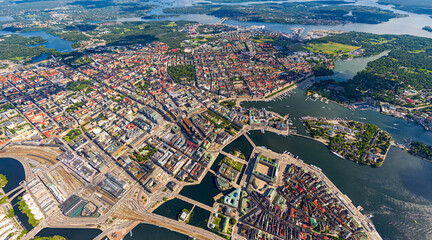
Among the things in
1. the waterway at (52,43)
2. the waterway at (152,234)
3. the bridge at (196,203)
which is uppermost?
the waterway at (52,43)

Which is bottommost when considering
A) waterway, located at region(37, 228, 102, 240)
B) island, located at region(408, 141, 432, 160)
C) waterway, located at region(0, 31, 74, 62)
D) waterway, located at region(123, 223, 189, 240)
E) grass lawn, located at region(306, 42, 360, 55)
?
waterway, located at region(123, 223, 189, 240)

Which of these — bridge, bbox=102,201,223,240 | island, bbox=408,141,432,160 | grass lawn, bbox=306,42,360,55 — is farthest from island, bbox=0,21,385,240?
grass lawn, bbox=306,42,360,55

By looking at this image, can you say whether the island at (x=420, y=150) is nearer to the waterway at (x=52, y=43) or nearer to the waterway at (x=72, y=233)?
the waterway at (x=72, y=233)

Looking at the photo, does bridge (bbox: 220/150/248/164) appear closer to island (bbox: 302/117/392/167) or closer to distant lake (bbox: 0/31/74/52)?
island (bbox: 302/117/392/167)

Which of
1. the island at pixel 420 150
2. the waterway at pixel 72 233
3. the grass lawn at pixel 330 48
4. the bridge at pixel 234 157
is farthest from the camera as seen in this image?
the grass lawn at pixel 330 48

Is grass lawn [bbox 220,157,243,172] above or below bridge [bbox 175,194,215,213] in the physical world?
above

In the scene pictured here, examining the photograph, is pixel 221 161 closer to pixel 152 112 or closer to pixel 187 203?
pixel 187 203

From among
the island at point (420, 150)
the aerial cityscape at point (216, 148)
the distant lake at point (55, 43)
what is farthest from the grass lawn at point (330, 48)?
the distant lake at point (55, 43)
